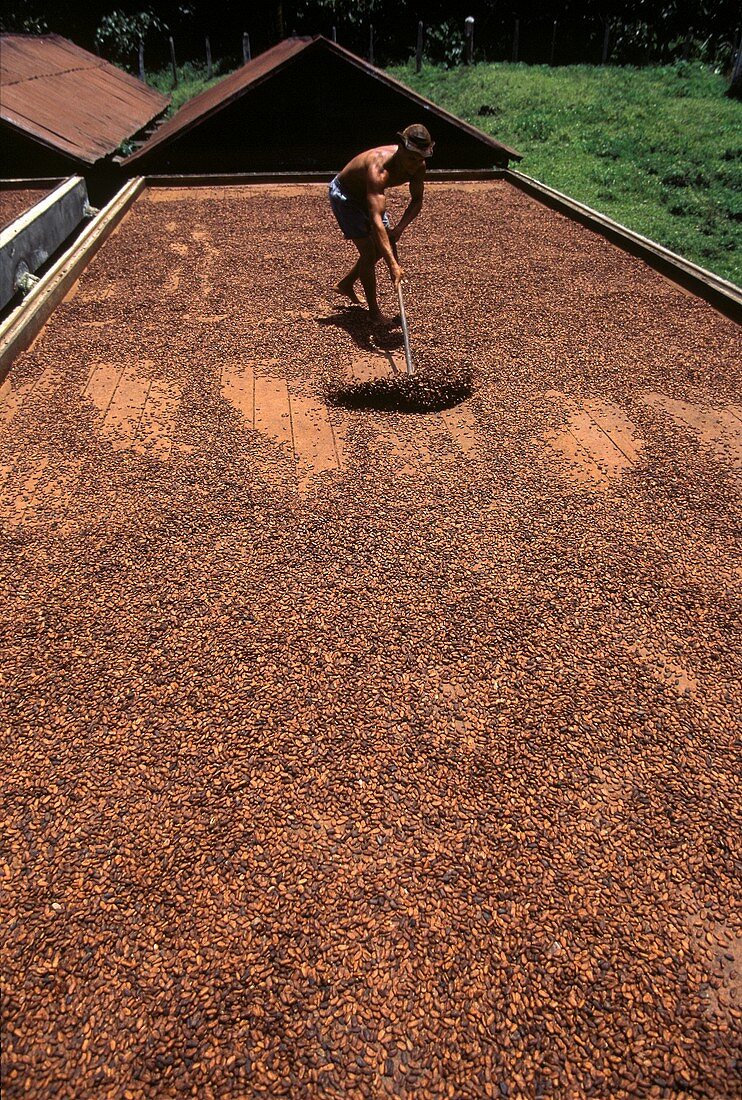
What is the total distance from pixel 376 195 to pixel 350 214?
2.04 feet

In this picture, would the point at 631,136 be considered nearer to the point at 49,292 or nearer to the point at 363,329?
the point at 363,329

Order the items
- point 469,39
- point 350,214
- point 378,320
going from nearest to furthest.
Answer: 1. point 350,214
2. point 378,320
3. point 469,39

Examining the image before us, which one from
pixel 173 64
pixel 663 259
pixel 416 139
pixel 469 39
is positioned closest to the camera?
pixel 416 139

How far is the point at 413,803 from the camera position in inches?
101

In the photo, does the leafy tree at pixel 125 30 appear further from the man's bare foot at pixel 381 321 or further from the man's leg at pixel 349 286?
the man's bare foot at pixel 381 321

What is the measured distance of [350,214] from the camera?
20.5ft

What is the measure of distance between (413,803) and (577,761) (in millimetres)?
637

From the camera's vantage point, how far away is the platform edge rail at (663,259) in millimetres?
6699

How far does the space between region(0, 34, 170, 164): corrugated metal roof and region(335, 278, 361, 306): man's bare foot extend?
6.26m

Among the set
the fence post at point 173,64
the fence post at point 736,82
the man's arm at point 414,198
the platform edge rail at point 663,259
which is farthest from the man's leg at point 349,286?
the fence post at point 173,64

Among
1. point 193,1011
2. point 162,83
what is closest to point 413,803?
point 193,1011

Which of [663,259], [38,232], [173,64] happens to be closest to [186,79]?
[173,64]

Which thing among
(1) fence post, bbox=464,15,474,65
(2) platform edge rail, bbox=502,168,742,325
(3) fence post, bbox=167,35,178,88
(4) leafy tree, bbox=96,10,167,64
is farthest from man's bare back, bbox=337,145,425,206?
(4) leafy tree, bbox=96,10,167,64

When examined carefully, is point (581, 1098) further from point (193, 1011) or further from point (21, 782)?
point (21, 782)
